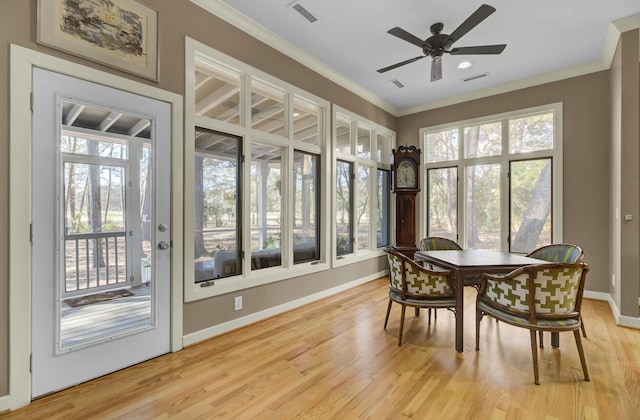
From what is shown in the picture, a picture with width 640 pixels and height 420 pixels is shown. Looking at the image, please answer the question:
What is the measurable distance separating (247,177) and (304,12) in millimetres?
1749

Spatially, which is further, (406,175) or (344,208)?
→ (406,175)

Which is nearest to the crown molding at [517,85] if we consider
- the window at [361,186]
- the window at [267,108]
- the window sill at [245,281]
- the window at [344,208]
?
the window at [361,186]

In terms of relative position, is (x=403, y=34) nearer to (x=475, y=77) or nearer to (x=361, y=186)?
(x=475, y=77)

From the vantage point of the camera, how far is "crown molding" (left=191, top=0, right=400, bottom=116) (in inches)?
115

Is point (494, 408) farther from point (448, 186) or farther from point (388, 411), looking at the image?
point (448, 186)

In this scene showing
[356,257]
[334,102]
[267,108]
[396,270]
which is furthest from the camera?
[356,257]

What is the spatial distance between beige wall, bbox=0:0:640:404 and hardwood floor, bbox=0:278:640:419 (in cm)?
46

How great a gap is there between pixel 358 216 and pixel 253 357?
2973 millimetres

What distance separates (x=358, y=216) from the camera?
16.5 ft

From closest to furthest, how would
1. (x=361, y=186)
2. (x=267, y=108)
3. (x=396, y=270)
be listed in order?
(x=396, y=270)
(x=267, y=108)
(x=361, y=186)

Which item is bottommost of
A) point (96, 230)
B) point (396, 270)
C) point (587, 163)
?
point (396, 270)

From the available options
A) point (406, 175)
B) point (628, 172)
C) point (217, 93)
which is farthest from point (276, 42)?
point (628, 172)

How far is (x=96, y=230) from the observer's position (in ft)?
Result: 7.25

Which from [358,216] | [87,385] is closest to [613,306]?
[358,216]
